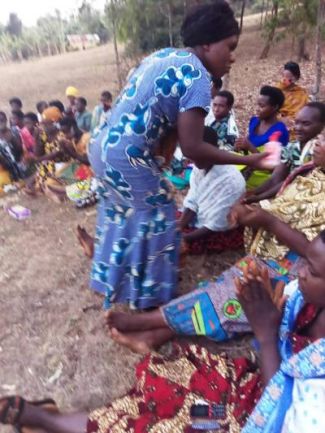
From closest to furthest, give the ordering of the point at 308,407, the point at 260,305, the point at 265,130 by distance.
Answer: the point at 308,407 < the point at 260,305 < the point at 265,130

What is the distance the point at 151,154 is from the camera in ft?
7.24

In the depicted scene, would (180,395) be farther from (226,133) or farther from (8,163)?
(8,163)

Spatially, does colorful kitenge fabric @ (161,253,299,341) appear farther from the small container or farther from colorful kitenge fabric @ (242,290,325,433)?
the small container

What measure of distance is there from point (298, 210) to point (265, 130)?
1637 mm

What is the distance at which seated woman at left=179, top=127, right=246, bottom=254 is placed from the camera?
2896mm

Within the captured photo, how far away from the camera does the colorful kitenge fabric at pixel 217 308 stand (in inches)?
89.4

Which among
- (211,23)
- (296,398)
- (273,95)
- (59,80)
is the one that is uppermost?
(211,23)

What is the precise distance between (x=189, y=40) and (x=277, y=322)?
130 centimetres

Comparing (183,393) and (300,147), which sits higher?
(300,147)

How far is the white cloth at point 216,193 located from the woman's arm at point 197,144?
590 mm

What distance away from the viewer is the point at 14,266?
3523 mm

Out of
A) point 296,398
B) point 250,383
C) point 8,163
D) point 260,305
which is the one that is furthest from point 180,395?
point 8,163

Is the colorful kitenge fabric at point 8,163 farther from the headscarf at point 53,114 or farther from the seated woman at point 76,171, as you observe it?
the seated woman at point 76,171

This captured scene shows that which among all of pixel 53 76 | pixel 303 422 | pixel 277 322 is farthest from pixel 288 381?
pixel 53 76
